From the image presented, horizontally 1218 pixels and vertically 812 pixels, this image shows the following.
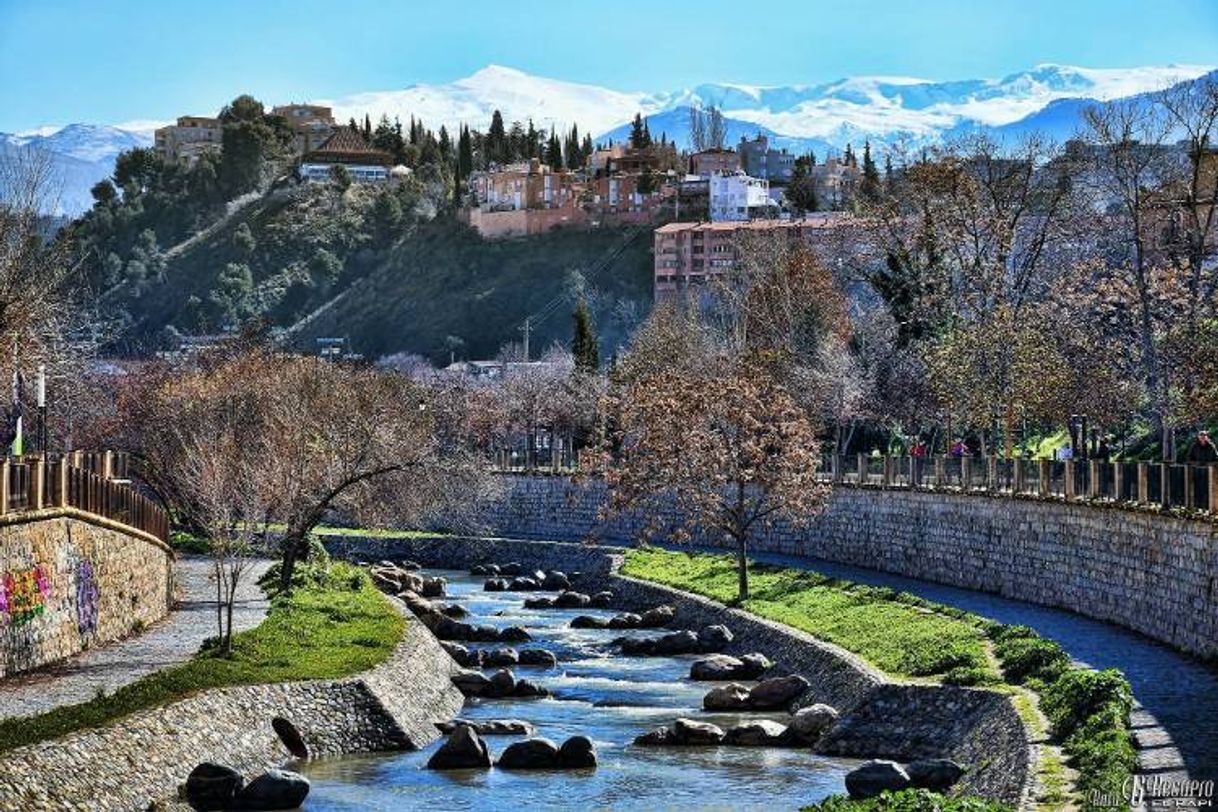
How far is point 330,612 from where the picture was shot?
4809 centimetres

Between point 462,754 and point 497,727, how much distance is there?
3832 millimetres

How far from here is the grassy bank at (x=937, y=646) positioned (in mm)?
26422

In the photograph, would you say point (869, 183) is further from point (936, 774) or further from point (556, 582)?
point (936, 774)

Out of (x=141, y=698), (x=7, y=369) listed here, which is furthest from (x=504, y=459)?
(x=141, y=698)

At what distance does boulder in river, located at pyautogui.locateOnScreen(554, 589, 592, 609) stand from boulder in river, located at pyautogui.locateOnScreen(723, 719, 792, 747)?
1094 inches

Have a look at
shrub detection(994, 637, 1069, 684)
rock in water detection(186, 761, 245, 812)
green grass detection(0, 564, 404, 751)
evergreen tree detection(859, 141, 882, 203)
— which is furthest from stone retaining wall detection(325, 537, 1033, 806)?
evergreen tree detection(859, 141, 882, 203)

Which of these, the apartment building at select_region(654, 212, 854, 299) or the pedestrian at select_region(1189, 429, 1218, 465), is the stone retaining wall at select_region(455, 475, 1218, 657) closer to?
the pedestrian at select_region(1189, 429, 1218, 465)

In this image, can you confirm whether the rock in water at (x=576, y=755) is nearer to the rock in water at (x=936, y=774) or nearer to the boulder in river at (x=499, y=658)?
the rock in water at (x=936, y=774)

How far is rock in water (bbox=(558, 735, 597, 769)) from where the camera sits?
115ft

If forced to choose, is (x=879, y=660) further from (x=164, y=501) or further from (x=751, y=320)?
(x=751, y=320)

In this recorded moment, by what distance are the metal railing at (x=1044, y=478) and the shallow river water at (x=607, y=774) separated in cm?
846

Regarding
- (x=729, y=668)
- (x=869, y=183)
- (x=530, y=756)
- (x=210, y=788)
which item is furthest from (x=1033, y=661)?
(x=869, y=183)

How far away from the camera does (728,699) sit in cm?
4122

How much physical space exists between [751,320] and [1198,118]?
4703 centimetres
